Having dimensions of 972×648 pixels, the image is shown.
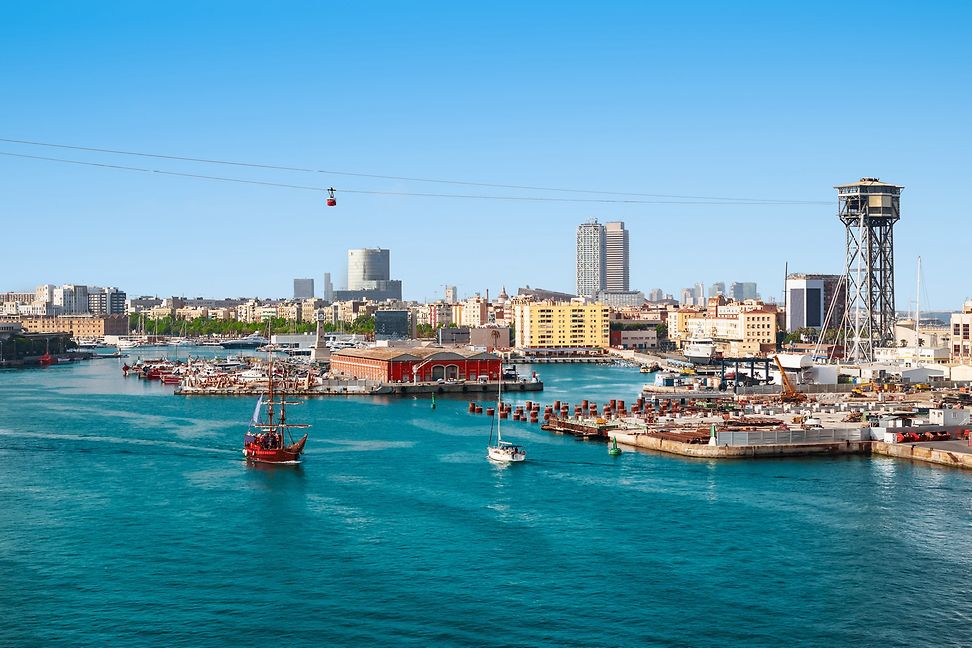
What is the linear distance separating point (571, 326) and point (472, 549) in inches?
1742

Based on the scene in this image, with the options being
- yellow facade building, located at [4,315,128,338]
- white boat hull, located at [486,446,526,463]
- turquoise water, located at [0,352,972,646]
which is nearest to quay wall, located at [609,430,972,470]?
turquoise water, located at [0,352,972,646]

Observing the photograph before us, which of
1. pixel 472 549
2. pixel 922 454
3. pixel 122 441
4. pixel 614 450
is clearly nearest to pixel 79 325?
pixel 122 441

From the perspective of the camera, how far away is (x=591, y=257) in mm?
139750

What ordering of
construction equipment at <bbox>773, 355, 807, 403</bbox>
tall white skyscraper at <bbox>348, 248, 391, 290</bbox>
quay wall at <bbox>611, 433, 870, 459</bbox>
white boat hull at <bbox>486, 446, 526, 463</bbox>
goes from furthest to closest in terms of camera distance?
tall white skyscraper at <bbox>348, 248, 391, 290</bbox>, construction equipment at <bbox>773, 355, 807, 403</bbox>, quay wall at <bbox>611, 433, 870, 459</bbox>, white boat hull at <bbox>486, 446, 526, 463</bbox>

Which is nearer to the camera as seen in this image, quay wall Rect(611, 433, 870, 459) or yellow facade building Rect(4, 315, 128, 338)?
quay wall Rect(611, 433, 870, 459)

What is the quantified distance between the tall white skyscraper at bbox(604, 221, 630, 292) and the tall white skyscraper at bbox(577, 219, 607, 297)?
0.57m

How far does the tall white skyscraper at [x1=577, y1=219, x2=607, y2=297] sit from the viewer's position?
139 metres

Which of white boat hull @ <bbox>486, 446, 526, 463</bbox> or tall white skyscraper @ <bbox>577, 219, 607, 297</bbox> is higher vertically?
tall white skyscraper @ <bbox>577, 219, 607, 297</bbox>

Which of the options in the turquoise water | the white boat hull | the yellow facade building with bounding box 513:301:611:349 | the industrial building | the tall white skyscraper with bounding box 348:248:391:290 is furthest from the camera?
the tall white skyscraper with bounding box 348:248:391:290

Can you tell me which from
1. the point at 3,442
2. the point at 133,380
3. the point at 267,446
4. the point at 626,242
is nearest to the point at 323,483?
the point at 267,446

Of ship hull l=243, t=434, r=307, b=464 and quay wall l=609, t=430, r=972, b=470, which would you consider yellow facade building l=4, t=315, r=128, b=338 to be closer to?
ship hull l=243, t=434, r=307, b=464

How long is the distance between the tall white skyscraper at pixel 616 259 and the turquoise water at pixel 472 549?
121739 millimetres

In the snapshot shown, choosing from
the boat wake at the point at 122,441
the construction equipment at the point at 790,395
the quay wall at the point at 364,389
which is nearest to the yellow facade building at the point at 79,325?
the quay wall at the point at 364,389

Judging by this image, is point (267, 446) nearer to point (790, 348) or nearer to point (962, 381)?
point (962, 381)
